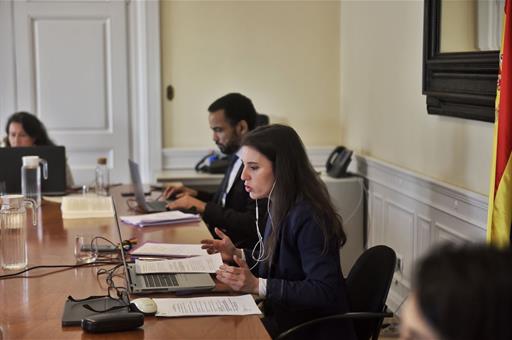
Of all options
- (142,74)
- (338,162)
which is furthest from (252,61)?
(338,162)

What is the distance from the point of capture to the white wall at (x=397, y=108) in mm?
3275

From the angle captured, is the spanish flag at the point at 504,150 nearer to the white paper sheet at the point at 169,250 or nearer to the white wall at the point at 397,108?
the white wall at the point at 397,108

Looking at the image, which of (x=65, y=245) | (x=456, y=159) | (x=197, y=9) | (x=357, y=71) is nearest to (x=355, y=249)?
(x=357, y=71)

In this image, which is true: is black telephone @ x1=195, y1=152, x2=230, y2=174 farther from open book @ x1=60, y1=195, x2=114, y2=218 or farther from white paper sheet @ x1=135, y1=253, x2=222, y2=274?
white paper sheet @ x1=135, y1=253, x2=222, y2=274

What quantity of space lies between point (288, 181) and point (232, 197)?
1087 mm

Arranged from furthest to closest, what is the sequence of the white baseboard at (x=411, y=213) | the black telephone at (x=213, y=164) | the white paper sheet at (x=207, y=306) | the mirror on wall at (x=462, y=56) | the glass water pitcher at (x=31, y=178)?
the black telephone at (x=213, y=164) < the glass water pitcher at (x=31, y=178) < the white baseboard at (x=411, y=213) < the mirror on wall at (x=462, y=56) < the white paper sheet at (x=207, y=306)

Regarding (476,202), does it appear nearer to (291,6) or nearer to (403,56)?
(403,56)

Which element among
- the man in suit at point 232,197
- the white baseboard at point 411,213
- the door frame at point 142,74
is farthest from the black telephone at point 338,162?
the door frame at point 142,74

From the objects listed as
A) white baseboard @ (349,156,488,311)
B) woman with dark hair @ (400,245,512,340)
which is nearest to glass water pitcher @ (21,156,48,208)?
white baseboard @ (349,156,488,311)

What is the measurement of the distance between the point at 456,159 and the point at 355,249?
4.87ft

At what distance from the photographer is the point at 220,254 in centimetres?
264

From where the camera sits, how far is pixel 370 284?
241 centimetres

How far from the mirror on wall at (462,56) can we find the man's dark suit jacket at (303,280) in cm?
Answer: 105

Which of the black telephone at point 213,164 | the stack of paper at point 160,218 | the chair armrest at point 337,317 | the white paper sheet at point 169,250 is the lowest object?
the chair armrest at point 337,317
